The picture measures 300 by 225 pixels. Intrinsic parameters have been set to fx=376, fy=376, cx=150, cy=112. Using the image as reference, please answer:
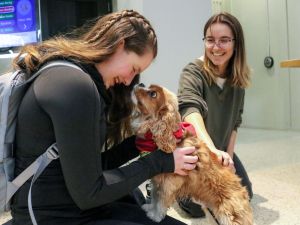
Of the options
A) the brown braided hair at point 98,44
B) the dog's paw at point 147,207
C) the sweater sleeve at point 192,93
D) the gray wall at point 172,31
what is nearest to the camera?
the brown braided hair at point 98,44

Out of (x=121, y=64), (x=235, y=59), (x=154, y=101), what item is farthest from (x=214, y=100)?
(x=121, y=64)

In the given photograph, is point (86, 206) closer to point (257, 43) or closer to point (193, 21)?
point (193, 21)

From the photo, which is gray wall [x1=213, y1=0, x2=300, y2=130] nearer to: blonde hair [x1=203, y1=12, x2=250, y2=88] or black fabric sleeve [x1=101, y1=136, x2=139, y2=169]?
Result: blonde hair [x1=203, y1=12, x2=250, y2=88]

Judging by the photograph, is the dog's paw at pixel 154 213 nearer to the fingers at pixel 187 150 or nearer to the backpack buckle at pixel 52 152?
the fingers at pixel 187 150

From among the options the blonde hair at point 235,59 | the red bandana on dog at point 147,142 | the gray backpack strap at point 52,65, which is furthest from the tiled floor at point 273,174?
the gray backpack strap at point 52,65

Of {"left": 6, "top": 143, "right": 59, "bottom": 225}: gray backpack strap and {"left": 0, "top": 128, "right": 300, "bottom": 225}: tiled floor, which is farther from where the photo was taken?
{"left": 0, "top": 128, "right": 300, "bottom": 225}: tiled floor

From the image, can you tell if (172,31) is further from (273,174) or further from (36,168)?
(36,168)

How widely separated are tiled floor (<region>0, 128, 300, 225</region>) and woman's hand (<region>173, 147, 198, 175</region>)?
91cm

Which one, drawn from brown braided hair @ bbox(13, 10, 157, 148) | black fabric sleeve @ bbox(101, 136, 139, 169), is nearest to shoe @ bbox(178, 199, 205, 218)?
black fabric sleeve @ bbox(101, 136, 139, 169)

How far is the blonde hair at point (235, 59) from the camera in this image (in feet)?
7.34

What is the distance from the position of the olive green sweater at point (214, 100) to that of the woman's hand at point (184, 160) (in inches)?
26.2

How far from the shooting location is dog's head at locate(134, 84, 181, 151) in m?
1.53

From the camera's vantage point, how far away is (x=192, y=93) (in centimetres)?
215

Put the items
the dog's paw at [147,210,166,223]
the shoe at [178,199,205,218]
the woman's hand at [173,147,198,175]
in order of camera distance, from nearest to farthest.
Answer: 1. the woman's hand at [173,147,198,175]
2. the dog's paw at [147,210,166,223]
3. the shoe at [178,199,205,218]
